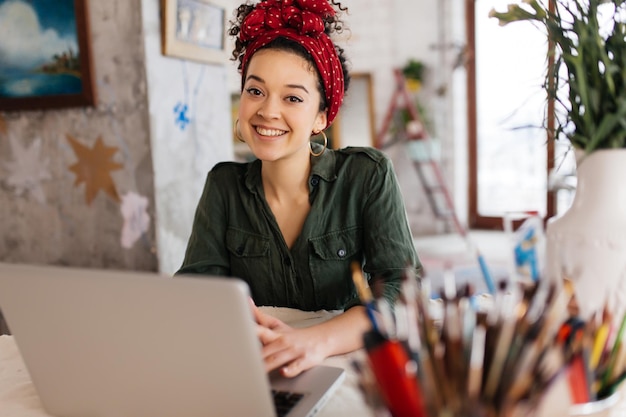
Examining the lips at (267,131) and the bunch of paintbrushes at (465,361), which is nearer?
the bunch of paintbrushes at (465,361)

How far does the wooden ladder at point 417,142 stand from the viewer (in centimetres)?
488

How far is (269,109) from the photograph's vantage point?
1191mm

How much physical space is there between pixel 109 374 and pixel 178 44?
5.68ft

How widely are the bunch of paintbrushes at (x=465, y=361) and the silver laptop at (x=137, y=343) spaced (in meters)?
0.15

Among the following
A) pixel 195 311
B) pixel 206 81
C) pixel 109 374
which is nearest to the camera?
pixel 195 311

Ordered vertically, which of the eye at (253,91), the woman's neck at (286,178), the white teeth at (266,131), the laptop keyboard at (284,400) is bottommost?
the laptop keyboard at (284,400)

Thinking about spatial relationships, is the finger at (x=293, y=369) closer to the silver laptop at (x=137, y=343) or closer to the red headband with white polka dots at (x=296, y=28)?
the silver laptop at (x=137, y=343)

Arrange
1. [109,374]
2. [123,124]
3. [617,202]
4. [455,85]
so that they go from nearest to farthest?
1. [109,374]
2. [617,202]
3. [123,124]
4. [455,85]

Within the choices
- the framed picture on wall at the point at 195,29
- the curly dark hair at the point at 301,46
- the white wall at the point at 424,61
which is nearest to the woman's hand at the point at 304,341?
the curly dark hair at the point at 301,46

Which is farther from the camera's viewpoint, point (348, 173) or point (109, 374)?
point (348, 173)

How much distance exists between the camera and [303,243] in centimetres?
131

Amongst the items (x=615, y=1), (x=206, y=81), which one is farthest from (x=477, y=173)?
(x=615, y=1)

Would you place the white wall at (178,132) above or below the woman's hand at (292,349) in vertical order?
above

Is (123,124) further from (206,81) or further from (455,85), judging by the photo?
(455,85)
